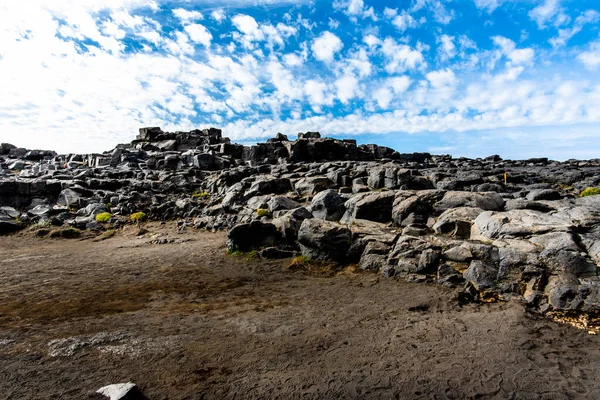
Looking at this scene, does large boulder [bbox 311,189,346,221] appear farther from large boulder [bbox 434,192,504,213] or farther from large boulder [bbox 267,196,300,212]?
large boulder [bbox 434,192,504,213]

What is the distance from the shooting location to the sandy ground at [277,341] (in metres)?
6.80

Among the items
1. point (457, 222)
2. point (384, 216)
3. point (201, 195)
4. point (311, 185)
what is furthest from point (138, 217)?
point (457, 222)

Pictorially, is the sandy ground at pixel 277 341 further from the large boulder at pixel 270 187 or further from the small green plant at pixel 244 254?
the large boulder at pixel 270 187

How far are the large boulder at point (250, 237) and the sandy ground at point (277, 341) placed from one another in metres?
3.79

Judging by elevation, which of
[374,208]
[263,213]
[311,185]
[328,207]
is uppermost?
[311,185]

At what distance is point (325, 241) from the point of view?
16.0 metres

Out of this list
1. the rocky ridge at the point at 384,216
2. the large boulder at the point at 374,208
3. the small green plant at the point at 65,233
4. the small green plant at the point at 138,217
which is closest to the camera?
the rocky ridge at the point at 384,216

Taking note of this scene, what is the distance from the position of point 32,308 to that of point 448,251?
50.0ft

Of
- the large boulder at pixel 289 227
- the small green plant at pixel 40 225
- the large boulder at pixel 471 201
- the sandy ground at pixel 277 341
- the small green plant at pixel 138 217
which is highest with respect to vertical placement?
the large boulder at pixel 471 201

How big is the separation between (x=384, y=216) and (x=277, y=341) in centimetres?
1228

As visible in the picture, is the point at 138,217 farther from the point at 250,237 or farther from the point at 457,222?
the point at 457,222

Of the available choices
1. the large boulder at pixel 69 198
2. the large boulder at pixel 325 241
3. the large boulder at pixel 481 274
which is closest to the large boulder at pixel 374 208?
the large boulder at pixel 325 241

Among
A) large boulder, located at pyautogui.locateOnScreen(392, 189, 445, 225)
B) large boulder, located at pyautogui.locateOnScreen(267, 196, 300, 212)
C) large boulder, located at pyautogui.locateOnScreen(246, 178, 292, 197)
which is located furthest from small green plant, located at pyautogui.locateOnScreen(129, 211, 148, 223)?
large boulder, located at pyautogui.locateOnScreen(392, 189, 445, 225)

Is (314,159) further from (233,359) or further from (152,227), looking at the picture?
(233,359)
